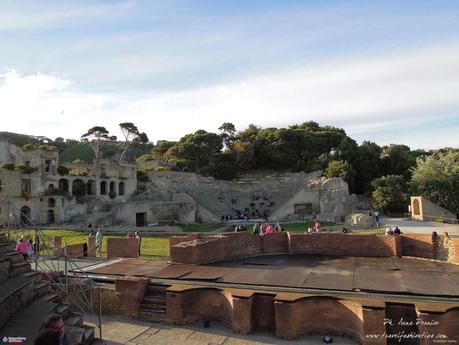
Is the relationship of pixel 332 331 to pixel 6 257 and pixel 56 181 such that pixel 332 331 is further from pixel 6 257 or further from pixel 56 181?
pixel 56 181

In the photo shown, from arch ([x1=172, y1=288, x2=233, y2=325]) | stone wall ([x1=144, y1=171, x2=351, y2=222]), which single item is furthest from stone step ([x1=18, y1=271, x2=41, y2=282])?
stone wall ([x1=144, y1=171, x2=351, y2=222])

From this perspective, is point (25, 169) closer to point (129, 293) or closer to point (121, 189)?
point (121, 189)

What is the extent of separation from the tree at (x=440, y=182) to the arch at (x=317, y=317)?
1252 inches

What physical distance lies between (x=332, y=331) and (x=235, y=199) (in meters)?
39.8

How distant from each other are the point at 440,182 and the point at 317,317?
32692mm

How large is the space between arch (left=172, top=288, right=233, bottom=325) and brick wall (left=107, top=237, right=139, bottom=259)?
20.3 ft

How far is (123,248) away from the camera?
51.8 ft

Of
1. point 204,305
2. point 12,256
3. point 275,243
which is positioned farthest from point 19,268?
point 275,243

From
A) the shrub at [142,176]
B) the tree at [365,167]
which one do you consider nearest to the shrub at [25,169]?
the shrub at [142,176]

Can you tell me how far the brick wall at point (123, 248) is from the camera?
1566 centimetres

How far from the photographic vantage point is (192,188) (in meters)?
49.9

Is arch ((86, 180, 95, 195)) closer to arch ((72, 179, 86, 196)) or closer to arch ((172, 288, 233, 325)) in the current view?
arch ((72, 179, 86, 196))

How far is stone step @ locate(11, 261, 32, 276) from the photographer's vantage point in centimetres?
905

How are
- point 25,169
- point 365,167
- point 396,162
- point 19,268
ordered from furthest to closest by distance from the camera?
point 396,162 → point 365,167 → point 25,169 → point 19,268
